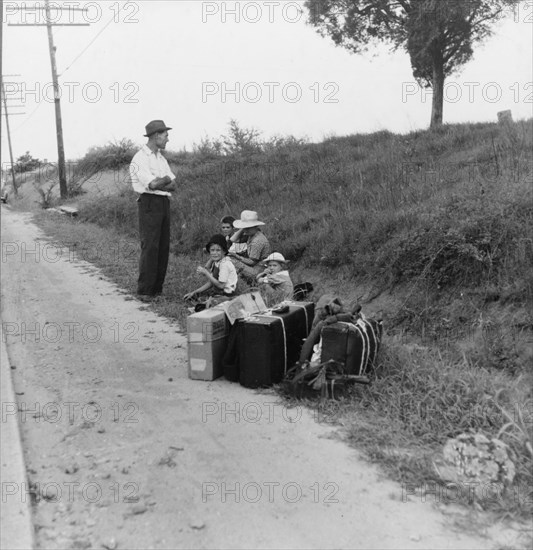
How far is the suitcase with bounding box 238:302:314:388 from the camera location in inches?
189

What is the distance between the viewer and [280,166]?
13.6 m

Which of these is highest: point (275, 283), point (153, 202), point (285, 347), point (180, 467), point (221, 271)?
point (153, 202)

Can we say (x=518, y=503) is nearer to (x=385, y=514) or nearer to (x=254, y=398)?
(x=385, y=514)

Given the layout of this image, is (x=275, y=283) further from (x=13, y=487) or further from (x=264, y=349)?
(x=13, y=487)

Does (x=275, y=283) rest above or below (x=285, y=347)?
above

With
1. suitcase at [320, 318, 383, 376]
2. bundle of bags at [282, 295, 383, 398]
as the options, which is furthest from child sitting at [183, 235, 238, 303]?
suitcase at [320, 318, 383, 376]

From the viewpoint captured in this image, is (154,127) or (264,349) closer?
(264,349)

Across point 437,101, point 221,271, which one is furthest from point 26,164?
point 221,271

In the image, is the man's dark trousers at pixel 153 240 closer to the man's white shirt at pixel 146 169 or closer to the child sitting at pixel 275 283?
the man's white shirt at pixel 146 169

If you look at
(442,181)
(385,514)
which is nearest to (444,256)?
(442,181)

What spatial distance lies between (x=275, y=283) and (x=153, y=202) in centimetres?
195

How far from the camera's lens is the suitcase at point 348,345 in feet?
14.8

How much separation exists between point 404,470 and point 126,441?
166cm

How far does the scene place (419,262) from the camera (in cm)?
621
